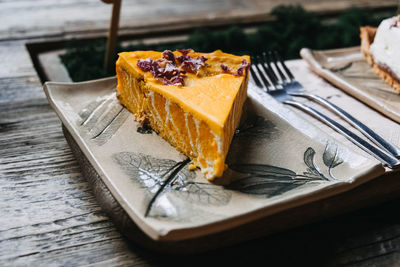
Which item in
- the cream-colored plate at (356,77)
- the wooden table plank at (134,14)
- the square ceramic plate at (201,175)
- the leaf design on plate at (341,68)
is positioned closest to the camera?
the square ceramic plate at (201,175)

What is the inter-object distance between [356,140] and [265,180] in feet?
1.29

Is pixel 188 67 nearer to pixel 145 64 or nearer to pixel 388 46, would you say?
pixel 145 64

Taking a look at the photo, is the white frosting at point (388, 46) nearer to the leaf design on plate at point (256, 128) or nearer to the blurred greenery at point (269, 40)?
the blurred greenery at point (269, 40)

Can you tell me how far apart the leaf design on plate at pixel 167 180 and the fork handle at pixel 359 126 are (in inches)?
21.4

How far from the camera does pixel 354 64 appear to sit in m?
1.88

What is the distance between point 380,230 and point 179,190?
522mm

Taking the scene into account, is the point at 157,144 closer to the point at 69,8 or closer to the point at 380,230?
the point at 380,230

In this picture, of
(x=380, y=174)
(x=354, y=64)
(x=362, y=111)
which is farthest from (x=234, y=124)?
(x=354, y=64)

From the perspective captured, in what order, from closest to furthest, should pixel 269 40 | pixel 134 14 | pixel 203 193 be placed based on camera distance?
pixel 203 193 < pixel 269 40 < pixel 134 14

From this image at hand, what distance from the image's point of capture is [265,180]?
1.09 meters

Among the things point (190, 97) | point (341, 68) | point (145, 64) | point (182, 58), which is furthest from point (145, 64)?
point (341, 68)

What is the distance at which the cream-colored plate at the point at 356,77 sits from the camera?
1.56 m

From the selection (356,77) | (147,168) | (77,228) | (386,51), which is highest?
(386,51)

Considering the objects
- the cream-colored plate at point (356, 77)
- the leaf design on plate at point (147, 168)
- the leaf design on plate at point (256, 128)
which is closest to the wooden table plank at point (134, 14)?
the cream-colored plate at point (356, 77)
